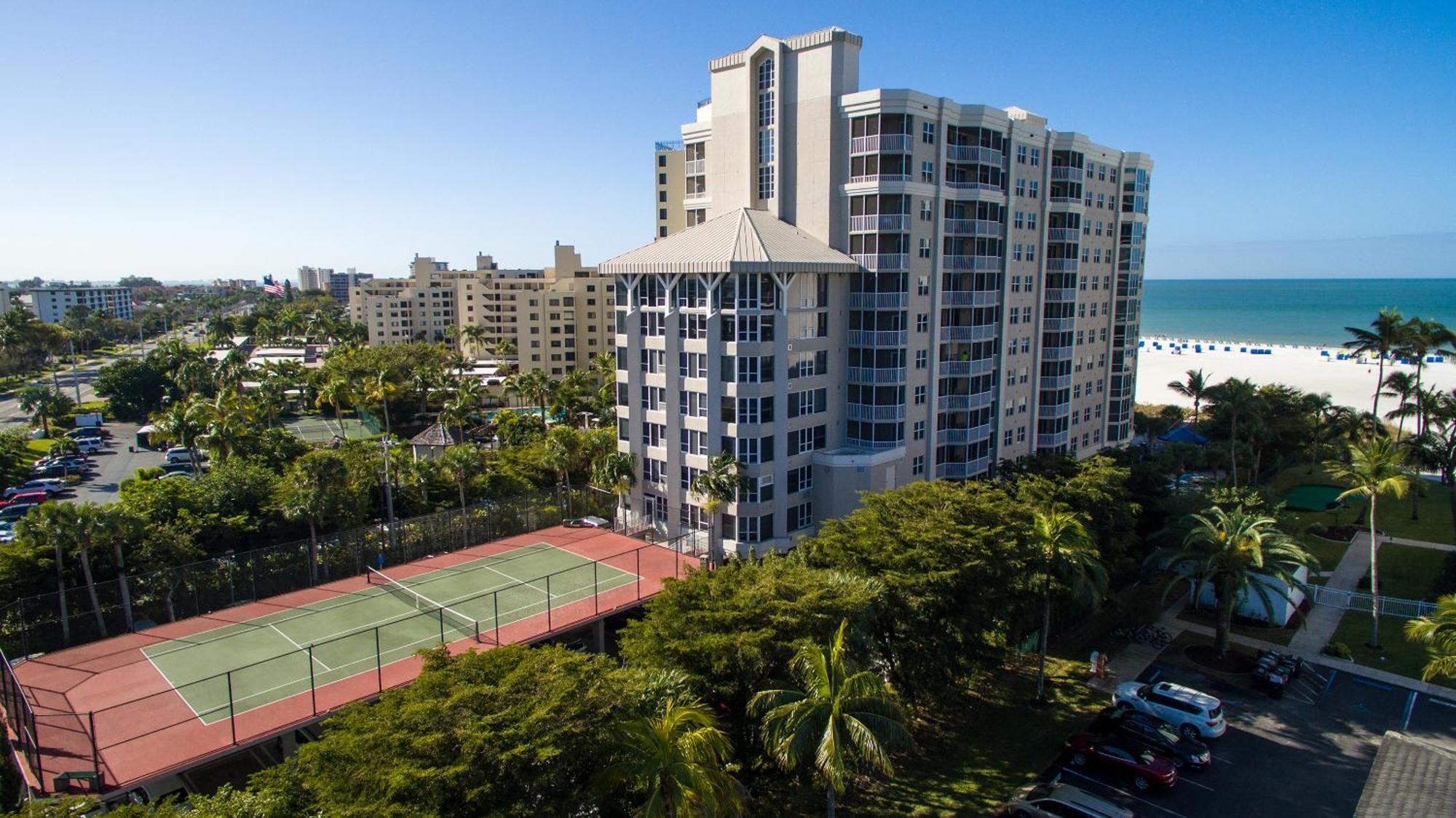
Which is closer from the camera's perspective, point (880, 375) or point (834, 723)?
point (834, 723)

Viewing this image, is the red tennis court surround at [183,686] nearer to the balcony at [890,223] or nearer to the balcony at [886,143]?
the balcony at [890,223]

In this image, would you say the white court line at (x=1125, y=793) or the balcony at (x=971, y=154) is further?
the balcony at (x=971, y=154)

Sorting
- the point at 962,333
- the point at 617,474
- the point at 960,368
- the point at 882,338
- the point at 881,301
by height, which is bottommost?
the point at 617,474

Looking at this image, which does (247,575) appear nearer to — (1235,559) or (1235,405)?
(1235,559)

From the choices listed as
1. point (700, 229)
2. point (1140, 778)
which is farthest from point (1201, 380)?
point (1140, 778)

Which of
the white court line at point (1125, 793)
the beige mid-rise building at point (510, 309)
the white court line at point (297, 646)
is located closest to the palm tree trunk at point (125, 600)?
the white court line at point (297, 646)

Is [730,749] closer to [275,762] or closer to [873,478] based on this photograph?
[275,762]

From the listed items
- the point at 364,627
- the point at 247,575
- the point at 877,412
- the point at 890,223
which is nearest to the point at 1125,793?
the point at 877,412
